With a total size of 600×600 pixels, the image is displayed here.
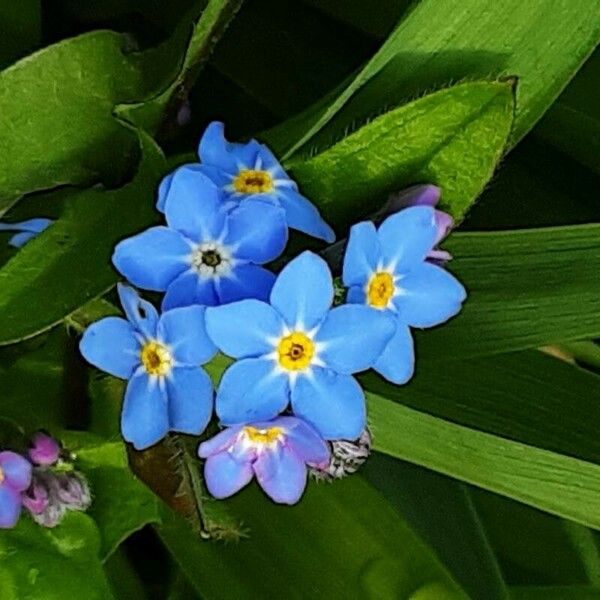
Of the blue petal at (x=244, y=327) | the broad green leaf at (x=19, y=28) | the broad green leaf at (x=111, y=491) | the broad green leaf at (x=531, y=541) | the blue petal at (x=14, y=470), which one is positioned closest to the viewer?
the blue petal at (x=244, y=327)

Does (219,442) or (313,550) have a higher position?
(219,442)

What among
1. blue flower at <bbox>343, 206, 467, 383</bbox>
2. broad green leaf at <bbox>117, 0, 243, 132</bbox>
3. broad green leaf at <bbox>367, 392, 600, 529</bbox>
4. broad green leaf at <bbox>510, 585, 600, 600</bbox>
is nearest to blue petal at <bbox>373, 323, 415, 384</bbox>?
blue flower at <bbox>343, 206, 467, 383</bbox>

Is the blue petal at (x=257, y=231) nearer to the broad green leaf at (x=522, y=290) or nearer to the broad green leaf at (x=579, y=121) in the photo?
the broad green leaf at (x=522, y=290)

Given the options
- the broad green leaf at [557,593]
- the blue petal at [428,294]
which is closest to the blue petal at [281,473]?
the blue petal at [428,294]

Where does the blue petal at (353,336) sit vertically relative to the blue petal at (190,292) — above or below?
above

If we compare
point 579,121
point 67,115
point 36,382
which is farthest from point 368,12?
point 36,382

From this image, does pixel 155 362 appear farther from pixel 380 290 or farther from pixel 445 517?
pixel 445 517

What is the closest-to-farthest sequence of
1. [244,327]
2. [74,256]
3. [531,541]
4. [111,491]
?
[244,327]
[74,256]
[111,491]
[531,541]
